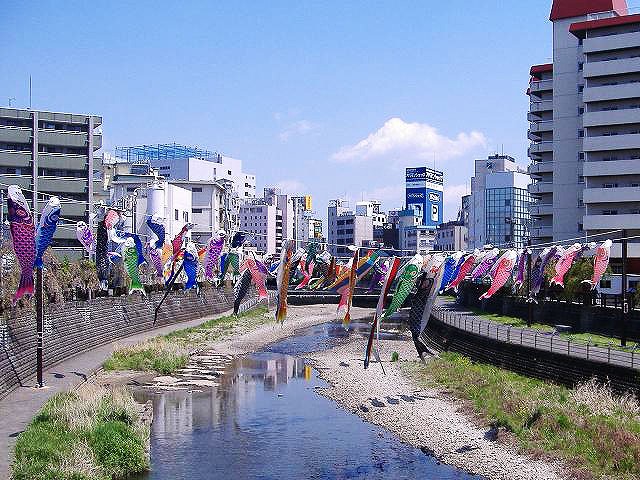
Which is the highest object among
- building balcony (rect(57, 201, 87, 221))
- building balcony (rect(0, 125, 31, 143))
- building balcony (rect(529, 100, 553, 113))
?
building balcony (rect(529, 100, 553, 113))

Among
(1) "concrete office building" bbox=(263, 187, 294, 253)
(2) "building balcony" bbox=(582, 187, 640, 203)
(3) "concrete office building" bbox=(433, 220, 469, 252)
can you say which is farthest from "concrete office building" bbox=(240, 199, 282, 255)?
(2) "building balcony" bbox=(582, 187, 640, 203)

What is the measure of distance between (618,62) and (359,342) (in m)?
41.6

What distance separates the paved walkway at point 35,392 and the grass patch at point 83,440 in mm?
421

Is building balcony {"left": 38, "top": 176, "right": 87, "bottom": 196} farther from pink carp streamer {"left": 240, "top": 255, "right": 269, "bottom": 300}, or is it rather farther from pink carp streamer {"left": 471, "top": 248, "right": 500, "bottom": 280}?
pink carp streamer {"left": 471, "top": 248, "right": 500, "bottom": 280}

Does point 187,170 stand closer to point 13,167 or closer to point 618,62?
point 13,167

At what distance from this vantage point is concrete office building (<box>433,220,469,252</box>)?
602 feet

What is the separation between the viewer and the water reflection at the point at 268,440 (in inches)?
1083

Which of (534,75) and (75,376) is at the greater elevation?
(534,75)

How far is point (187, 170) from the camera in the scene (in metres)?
163

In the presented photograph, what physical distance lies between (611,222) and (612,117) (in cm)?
1089

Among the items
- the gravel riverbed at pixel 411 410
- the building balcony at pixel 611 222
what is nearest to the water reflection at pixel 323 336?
the gravel riverbed at pixel 411 410

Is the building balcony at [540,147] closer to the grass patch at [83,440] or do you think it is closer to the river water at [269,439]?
the river water at [269,439]

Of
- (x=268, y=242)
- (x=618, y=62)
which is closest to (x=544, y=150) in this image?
(x=618, y=62)

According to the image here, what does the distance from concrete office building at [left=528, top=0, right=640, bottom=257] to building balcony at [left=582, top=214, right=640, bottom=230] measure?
97mm
